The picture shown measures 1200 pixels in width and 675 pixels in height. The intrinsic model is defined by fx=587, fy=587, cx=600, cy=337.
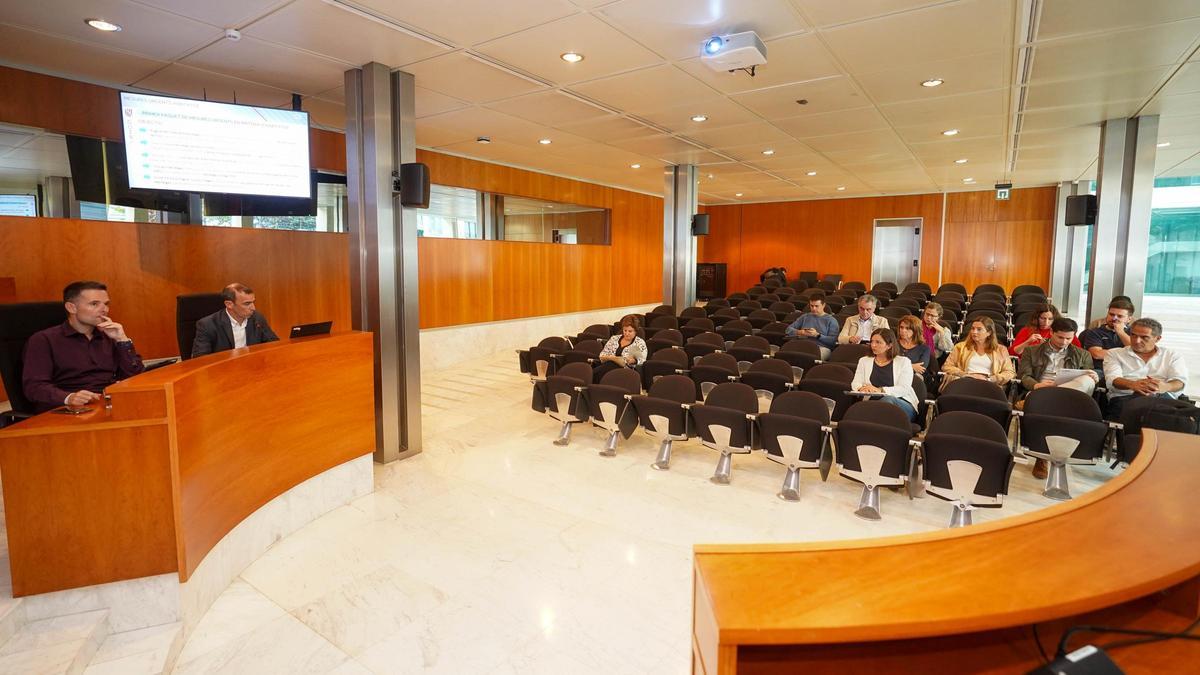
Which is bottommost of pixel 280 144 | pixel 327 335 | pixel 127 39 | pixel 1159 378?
pixel 1159 378

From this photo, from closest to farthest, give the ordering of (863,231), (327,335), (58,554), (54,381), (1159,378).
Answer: (58,554) < (54,381) < (327,335) < (1159,378) < (863,231)

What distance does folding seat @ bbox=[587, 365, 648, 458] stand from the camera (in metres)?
5.52

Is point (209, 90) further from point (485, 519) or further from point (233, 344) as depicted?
point (485, 519)

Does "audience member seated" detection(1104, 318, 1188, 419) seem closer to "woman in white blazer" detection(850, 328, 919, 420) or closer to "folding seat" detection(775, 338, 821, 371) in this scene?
"woman in white blazer" detection(850, 328, 919, 420)

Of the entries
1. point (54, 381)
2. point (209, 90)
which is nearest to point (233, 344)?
point (54, 381)

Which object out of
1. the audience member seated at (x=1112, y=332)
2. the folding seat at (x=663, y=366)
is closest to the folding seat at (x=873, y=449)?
the folding seat at (x=663, y=366)

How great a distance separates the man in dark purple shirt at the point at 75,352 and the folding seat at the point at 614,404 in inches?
144

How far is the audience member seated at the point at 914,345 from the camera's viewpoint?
5746mm

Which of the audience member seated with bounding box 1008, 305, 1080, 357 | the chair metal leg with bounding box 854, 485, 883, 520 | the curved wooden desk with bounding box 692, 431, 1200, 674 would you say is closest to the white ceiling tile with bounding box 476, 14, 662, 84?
the chair metal leg with bounding box 854, 485, 883, 520

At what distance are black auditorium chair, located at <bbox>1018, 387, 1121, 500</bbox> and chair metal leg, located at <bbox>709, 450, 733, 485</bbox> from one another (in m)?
2.27

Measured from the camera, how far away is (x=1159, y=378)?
500 centimetres

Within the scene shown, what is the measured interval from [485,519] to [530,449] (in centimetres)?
157

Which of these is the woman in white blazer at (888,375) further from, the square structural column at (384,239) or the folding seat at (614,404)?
the square structural column at (384,239)

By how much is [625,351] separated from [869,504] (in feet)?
10.5
